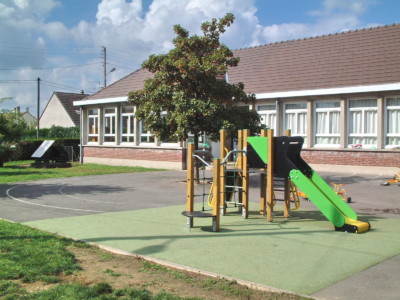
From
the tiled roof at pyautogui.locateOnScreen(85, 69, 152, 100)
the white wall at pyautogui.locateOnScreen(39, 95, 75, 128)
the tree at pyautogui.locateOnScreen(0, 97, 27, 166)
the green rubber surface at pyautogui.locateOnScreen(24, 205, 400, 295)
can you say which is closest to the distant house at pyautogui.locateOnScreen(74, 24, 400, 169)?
the tiled roof at pyautogui.locateOnScreen(85, 69, 152, 100)

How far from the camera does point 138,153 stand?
28.5 meters

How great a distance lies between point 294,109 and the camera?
2364 cm

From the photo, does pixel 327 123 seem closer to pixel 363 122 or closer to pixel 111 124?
pixel 363 122

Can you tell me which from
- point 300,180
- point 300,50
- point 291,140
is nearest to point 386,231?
point 300,180

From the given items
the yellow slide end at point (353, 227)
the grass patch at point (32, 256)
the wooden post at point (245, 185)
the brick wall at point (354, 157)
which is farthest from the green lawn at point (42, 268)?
the brick wall at point (354, 157)

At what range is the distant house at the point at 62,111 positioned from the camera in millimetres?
55969

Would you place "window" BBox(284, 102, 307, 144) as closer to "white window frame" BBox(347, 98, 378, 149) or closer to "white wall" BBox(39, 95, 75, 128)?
"white window frame" BBox(347, 98, 378, 149)

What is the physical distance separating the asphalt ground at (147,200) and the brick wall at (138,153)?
4879mm

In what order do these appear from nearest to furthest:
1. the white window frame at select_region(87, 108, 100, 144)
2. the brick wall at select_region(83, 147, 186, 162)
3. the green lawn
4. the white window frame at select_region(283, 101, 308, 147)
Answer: the green lawn
the white window frame at select_region(283, 101, 308, 147)
the brick wall at select_region(83, 147, 186, 162)
the white window frame at select_region(87, 108, 100, 144)

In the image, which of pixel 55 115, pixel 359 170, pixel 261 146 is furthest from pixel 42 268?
pixel 55 115

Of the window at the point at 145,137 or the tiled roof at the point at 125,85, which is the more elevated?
the tiled roof at the point at 125,85

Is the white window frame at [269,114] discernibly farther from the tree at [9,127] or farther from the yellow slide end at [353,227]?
the yellow slide end at [353,227]

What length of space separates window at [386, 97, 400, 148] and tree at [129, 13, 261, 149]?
6.44m

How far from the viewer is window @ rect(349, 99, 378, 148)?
21141mm
